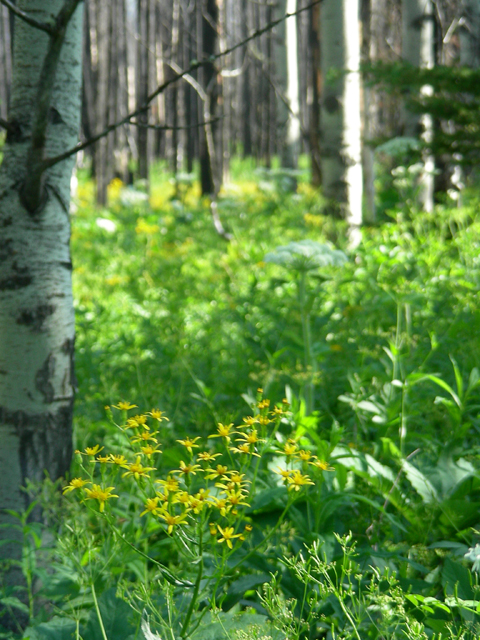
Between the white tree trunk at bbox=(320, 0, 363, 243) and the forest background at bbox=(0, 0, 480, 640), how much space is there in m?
0.02

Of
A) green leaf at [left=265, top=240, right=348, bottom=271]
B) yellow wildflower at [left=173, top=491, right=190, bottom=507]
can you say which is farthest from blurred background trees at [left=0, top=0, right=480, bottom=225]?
yellow wildflower at [left=173, top=491, right=190, bottom=507]

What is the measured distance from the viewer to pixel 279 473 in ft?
3.14

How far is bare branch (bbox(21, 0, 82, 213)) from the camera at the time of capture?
1.31m

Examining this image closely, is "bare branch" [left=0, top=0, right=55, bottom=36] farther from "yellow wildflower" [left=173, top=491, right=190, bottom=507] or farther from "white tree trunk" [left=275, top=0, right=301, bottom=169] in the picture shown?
"white tree trunk" [left=275, top=0, right=301, bottom=169]

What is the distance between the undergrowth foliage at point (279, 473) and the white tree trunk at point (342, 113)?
0.80 meters

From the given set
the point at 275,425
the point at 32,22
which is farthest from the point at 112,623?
the point at 32,22

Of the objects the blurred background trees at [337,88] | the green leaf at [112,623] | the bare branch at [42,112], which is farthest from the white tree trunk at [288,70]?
the green leaf at [112,623]

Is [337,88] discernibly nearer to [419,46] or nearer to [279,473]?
[419,46]

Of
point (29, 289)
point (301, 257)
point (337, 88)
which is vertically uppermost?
point (337, 88)

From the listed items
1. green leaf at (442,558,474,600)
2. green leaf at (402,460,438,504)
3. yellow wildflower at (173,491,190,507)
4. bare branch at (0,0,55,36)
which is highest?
bare branch at (0,0,55,36)

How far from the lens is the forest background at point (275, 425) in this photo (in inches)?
40.7

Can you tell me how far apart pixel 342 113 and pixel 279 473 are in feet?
15.8

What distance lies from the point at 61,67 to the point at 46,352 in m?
0.80

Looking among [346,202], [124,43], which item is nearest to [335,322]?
[346,202]
